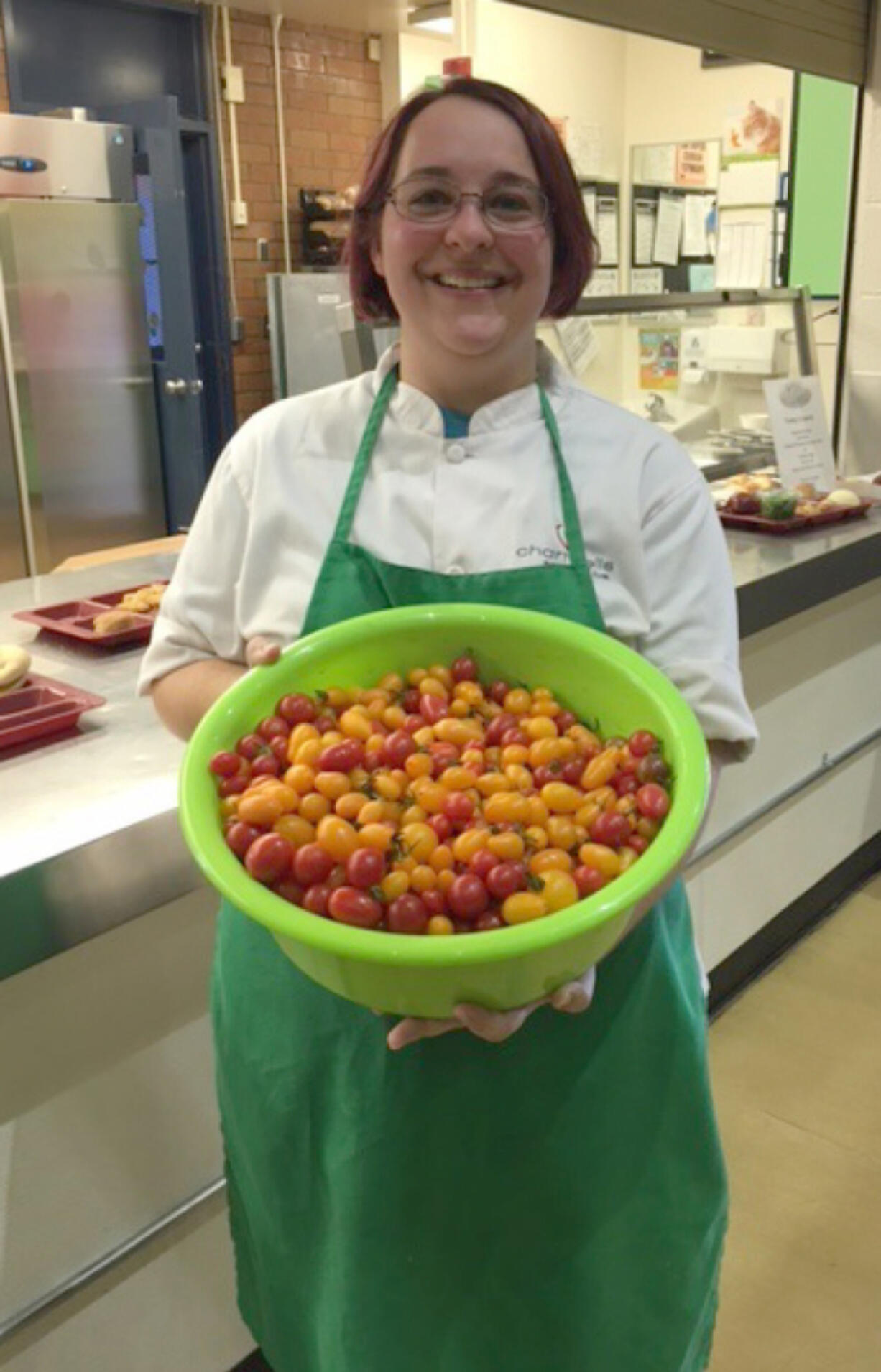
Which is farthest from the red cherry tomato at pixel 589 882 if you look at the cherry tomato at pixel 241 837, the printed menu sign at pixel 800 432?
the printed menu sign at pixel 800 432

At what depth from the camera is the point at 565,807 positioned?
3.06ft

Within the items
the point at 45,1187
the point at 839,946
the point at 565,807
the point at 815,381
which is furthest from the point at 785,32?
the point at 45,1187

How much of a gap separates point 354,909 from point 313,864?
53mm

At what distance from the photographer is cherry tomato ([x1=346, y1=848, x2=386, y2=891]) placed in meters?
0.87

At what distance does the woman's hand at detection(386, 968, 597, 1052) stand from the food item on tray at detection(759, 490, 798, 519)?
177cm

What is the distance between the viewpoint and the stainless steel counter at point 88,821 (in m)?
1.14

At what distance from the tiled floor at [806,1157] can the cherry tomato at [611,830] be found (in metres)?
1.21

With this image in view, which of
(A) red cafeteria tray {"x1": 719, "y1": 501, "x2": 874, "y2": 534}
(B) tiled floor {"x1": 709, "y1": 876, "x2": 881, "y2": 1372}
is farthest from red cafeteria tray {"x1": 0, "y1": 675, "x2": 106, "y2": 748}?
(A) red cafeteria tray {"x1": 719, "y1": 501, "x2": 874, "y2": 534}

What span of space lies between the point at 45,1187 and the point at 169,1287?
0.85 feet

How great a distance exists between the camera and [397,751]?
3.18ft

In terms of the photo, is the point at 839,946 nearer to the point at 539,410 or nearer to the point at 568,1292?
the point at 568,1292

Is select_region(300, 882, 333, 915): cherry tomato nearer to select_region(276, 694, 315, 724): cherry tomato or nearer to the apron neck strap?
select_region(276, 694, 315, 724): cherry tomato

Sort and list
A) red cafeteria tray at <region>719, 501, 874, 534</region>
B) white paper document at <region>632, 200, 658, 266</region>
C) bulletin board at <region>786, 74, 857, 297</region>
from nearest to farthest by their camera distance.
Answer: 1. red cafeteria tray at <region>719, 501, 874, 534</region>
2. bulletin board at <region>786, 74, 857, 297</region>
3. white paper document at <region>632, 200, 658, 266</region>

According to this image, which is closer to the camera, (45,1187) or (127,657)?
(45,1187)
